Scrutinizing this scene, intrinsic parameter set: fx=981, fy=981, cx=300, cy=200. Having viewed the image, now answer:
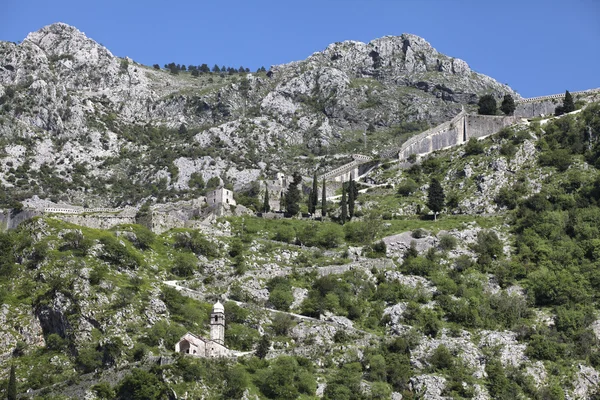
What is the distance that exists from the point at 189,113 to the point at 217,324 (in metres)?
103

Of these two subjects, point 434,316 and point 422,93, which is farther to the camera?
point 422,93

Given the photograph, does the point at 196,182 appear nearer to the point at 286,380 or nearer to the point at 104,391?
the point at 286,380

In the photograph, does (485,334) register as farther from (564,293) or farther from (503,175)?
(503,175)

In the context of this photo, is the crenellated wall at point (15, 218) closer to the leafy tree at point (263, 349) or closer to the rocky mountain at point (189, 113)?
the rocky mountain at point (189, 113)

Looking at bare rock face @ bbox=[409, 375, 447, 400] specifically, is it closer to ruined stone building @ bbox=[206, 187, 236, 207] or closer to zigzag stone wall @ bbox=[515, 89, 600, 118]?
ruined stone building @ bbox=[206, 187, 236, 207]

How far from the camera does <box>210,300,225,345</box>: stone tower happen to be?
74.5 m

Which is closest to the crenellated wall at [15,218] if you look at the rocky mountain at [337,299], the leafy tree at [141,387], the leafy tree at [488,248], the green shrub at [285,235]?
the rocky mountain at [337,299]

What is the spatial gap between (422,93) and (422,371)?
10673cm

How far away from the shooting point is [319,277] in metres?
89.4

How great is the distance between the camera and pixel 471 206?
10638 cm

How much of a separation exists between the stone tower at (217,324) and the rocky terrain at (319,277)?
164 cm

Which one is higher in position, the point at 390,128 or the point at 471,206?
the point at 390,128

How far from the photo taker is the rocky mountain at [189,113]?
144875mm

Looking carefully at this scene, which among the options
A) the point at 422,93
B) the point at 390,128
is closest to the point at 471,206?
the point at 390,128
